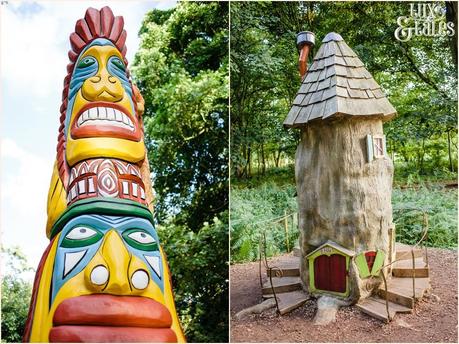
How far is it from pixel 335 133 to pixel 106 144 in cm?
236

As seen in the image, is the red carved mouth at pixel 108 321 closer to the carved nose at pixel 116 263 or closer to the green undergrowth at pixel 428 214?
the carved nose at pixel 116 263

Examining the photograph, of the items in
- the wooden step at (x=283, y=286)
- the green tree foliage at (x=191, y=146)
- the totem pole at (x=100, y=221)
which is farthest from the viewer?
the green tree foliage at (x=191, y=146)

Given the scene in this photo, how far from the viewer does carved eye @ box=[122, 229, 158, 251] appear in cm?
390

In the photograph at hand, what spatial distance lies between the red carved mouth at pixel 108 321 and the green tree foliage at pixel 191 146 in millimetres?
3422

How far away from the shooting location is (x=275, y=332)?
5395 millimetres

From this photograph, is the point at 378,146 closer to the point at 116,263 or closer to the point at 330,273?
the point at 330,273

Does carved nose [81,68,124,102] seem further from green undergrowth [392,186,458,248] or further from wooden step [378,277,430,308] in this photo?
green undergrowth [392,186,458,248]

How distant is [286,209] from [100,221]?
9.78 feet

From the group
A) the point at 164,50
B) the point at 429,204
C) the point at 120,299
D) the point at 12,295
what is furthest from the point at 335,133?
the point at 12,295

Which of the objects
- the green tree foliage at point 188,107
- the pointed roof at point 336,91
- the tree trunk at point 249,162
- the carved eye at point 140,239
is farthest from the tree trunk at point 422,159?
the carved eye at point 140,239

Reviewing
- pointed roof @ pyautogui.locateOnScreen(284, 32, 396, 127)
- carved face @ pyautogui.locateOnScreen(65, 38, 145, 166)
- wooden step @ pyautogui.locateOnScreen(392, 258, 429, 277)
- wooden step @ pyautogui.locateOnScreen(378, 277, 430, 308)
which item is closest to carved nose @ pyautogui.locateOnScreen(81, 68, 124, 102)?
carved face @ pyautogui.locateOnScreen(65, 38, 145, 166)

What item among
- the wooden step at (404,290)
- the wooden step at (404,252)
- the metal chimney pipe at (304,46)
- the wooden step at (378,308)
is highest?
the metal chimney pipe at (304,46)

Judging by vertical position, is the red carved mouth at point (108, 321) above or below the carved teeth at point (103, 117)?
below

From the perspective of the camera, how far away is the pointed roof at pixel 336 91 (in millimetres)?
5527
